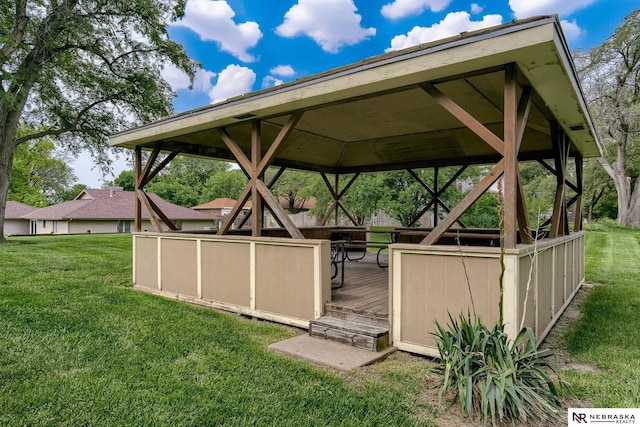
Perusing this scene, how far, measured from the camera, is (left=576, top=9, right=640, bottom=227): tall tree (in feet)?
66.2

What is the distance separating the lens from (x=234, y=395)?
2748 millimetres

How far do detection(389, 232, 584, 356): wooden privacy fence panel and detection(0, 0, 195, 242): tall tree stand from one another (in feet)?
42.1

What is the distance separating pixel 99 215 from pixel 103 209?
0.74 metres

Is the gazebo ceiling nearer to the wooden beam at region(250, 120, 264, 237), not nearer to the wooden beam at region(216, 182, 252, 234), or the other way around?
the wooden beam at region(250, 120, 264, 237)

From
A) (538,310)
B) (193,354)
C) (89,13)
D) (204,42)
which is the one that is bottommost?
(193,354)

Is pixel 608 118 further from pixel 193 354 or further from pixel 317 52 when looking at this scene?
pixel 193 354

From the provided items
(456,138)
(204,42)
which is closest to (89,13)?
(204,42)

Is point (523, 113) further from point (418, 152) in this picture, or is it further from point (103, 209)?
point (103, 209)

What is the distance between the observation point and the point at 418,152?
26.5 ft

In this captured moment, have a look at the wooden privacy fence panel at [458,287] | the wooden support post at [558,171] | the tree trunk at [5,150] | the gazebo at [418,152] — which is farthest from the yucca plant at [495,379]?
the tree trunk at [5,150]

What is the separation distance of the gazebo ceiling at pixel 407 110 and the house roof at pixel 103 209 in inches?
871

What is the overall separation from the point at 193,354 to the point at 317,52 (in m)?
19.2

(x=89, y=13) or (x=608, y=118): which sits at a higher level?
(x=89, y=13)

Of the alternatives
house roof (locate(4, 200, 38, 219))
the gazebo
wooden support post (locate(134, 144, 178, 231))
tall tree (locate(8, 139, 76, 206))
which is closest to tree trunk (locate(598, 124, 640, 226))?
the gazebo
